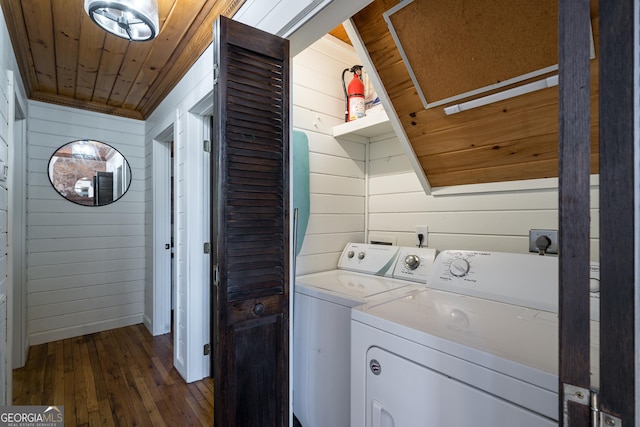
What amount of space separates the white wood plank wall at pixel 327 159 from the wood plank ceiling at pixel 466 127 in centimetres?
55

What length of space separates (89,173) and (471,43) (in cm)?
345

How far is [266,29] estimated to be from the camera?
1459 mm

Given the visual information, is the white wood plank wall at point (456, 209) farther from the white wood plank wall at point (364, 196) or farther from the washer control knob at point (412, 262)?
the washer control knob at point (412, 262)

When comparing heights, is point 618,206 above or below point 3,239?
above

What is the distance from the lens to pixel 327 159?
82.1 inches

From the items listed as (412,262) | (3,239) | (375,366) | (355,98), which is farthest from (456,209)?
(3,239)

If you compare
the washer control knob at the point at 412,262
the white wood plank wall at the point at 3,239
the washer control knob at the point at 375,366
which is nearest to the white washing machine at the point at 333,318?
the washer control knob at the point at 412,262

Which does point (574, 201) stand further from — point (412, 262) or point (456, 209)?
point (456, 209)

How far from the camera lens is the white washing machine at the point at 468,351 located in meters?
0.78

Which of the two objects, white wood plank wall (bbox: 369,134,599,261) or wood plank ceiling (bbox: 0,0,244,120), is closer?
white wood plank wall (bbox: 369,134,599,261)

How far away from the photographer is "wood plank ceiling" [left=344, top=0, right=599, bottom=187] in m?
1.31

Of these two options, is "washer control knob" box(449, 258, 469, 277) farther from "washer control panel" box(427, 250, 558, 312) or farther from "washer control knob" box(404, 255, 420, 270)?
"washer control knob" box(404, 255, 420, 270)

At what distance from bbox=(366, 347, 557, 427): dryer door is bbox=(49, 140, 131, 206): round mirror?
3.26 meters

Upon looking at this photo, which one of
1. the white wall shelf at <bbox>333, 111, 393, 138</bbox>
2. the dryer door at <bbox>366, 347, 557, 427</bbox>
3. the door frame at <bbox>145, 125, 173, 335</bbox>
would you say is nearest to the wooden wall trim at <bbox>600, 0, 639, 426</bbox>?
the dryer door at <bbox>366, 347, 557, 427</bbox>
